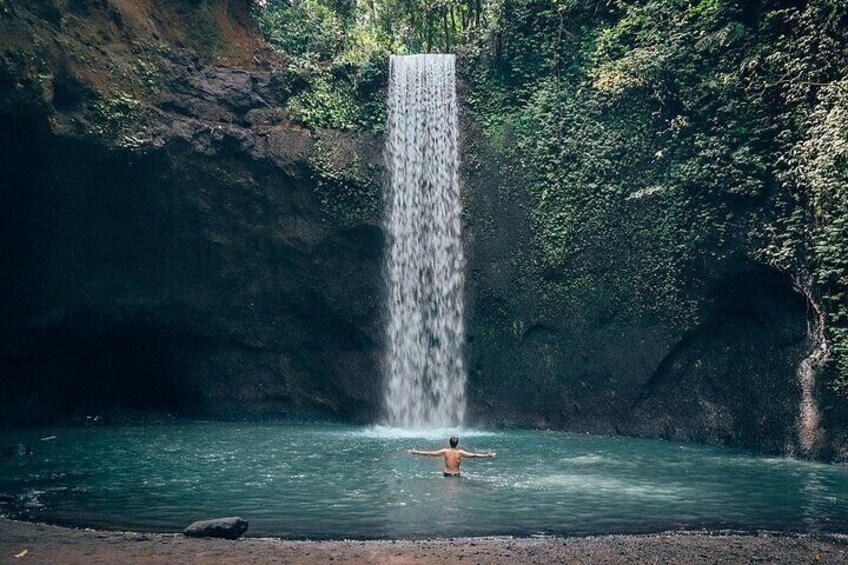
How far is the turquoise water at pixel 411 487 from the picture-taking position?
8148 millimetres

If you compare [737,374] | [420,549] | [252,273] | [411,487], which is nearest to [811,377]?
[737,374]

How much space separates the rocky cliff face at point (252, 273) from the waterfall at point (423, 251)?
42 cm

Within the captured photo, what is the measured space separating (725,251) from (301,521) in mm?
10306

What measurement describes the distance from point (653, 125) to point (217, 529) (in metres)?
12.9

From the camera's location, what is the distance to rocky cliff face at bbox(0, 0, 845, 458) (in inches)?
598

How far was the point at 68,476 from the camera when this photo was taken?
10.9 m

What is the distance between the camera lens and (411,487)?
10.0 meters

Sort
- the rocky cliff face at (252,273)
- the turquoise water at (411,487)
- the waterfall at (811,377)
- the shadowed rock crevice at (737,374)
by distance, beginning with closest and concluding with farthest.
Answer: the turquoise water at (411,487) < the waterfall at (811,377) < the shadowed rock crevice at (737,374) < the rocky cliff face at (252,273)

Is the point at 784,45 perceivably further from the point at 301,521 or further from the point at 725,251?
the point at 301,521

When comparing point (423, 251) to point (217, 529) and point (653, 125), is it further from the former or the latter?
point (217, 529)

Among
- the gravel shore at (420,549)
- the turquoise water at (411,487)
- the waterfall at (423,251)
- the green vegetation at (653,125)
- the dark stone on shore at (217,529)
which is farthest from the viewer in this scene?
the waterfall at (423,251)

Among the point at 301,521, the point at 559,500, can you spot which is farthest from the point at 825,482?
the point at 301,521

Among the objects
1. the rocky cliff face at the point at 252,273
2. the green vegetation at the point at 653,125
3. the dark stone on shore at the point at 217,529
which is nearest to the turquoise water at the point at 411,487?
the dark stone on shore at the point at 217,529

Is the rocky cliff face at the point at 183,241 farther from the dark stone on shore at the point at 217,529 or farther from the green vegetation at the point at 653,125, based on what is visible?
the dark stone on shore at the point at 217,529
